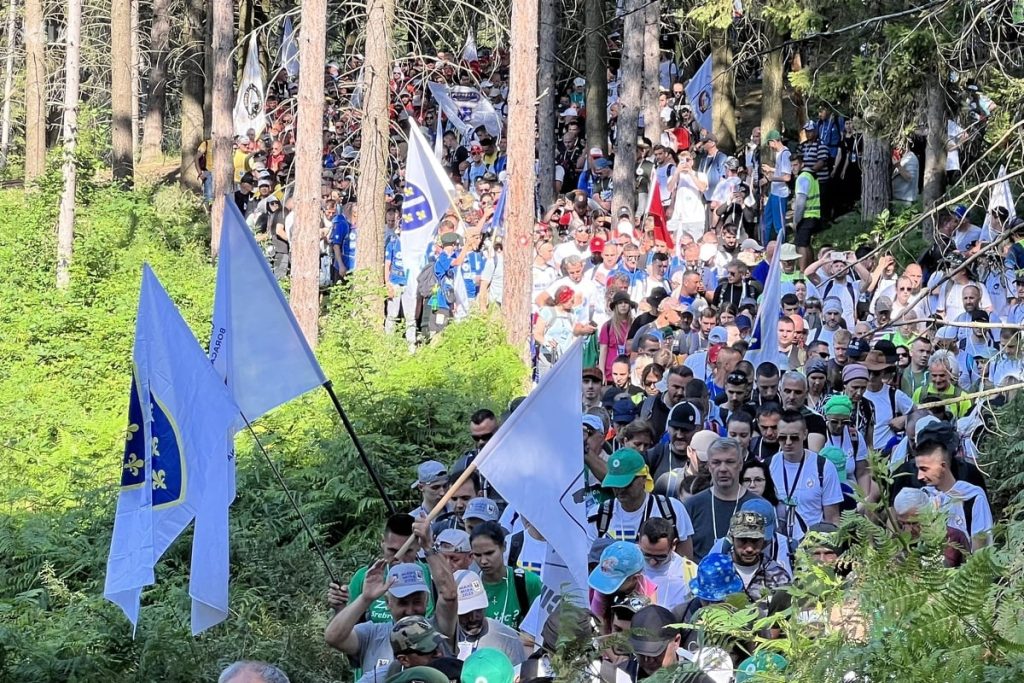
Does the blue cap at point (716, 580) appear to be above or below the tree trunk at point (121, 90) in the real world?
below

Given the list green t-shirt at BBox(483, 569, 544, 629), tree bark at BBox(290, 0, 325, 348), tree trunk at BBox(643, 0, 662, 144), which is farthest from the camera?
tree trunk at BBox(643, 0, 662, 144)

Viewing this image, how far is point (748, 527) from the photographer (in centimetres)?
839

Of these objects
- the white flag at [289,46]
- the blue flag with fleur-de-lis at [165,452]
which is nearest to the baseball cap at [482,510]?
the blue flag with fleur-de-lis at [165,452]

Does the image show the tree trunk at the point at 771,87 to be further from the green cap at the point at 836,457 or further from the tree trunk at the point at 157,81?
the green cap at the point at 836,457

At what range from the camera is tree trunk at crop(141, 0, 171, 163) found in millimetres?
35500

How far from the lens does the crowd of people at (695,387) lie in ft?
24.6

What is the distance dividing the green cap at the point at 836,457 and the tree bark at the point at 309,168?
10683mm

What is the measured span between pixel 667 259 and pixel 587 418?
7.62m

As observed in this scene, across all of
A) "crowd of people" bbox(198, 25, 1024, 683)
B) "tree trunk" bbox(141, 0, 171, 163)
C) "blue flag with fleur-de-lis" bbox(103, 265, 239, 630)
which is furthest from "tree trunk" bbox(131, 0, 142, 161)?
"blue flag with fleur-de-lis" bbox(103, 265, 239, 630)

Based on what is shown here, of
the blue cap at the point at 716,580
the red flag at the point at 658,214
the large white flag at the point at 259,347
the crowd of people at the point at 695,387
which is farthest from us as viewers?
the red flag at the point at 658,214

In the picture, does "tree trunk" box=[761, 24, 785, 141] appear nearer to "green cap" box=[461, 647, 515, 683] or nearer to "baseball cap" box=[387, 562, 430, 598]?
"baseball cap" box=[387, 562, 430, 598]

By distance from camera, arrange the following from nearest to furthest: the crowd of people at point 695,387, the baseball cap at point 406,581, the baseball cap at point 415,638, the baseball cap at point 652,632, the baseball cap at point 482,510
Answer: the baseball cap at point 415,638 → the baseball cap at point 652,632 → the crowd of people at point 695,387 → the baseball cap at point 406,581 → the baseball cap at point 482,510

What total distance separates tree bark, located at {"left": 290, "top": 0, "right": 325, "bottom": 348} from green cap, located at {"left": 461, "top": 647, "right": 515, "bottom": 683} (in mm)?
14641

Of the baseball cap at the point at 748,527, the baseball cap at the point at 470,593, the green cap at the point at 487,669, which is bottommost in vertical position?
the baseball cap at the point at 470,593
